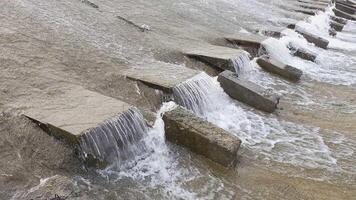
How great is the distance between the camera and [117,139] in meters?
4.53

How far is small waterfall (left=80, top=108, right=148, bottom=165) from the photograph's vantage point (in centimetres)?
427

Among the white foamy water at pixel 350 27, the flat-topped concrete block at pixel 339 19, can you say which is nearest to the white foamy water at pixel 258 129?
the white foamy water at pixel 350 27

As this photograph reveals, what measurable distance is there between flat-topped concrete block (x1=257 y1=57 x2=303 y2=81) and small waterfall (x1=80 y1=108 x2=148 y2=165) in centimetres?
426

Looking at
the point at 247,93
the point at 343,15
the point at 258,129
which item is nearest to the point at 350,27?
the point at 343,15

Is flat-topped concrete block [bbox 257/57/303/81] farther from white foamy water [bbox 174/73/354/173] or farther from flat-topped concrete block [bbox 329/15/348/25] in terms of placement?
flat-topped concrete block [bbox 329/15/348/25]

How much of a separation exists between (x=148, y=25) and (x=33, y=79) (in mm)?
4074

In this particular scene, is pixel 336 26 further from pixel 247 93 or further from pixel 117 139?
pixel 117 139

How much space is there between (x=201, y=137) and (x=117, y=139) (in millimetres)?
982

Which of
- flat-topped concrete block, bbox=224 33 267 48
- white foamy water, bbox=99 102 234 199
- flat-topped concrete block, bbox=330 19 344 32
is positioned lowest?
white foamy water, bbox=99 102 234 199

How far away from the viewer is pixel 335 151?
572 centimetres

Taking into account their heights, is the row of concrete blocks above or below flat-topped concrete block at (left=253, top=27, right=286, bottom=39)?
below

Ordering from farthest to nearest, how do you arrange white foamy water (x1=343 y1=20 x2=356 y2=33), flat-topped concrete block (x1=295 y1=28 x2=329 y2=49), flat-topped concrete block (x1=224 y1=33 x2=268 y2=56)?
white foamy water (x1=343 y1=20 x2=356 y2=33)
flat-topped concrete block (x1=295 y1=28 x2=329 y2=49)
flat-topped concrete block (x1=224 y1=33 x2=268 y2=56)

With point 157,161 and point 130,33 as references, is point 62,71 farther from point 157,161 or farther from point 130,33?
point 130,33

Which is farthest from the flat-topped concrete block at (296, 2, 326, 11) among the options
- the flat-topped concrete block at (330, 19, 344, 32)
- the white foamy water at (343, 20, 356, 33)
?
the flat-topped concrete block at (330, 19, 344, 32)
